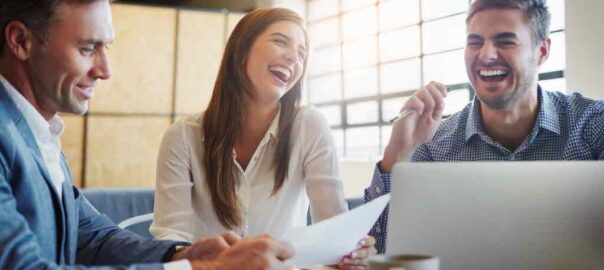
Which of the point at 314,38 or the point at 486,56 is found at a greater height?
the point at 314,38

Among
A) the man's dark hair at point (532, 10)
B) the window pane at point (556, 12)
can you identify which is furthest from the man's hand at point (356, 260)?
the window pane at point (556, 12)

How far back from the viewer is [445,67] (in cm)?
419

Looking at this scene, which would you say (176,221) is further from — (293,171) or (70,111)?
(70,111)

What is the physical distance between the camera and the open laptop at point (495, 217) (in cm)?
80

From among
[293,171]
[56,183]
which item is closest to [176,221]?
[293,171]

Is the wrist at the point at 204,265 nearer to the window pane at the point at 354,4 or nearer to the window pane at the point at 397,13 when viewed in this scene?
the window pane at the point at 397,13

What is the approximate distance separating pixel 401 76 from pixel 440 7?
0.62 metres

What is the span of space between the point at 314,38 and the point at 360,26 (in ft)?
1.96

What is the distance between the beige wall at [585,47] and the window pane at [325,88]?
243 centimetres

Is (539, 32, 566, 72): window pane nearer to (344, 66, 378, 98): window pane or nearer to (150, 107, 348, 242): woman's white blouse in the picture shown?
(344, 66, 378, 98): window pane

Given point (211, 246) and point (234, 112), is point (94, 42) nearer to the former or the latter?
point (211, 246)

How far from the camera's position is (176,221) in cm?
146

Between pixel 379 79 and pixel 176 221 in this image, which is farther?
pixel 379 79

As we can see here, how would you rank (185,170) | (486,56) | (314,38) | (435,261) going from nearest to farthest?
(435,261) → (486,56) → (185,170) → (314,38)
